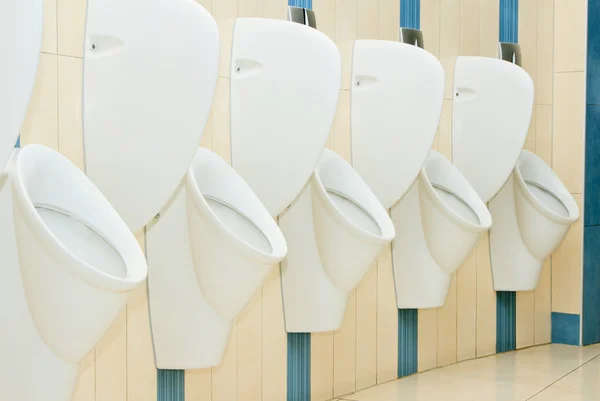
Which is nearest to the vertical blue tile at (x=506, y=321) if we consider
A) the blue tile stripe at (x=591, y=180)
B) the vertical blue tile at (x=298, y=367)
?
the blue tile stripe at (x=591, y=180)

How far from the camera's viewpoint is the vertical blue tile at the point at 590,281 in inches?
155

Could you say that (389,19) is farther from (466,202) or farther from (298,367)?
(298,367)

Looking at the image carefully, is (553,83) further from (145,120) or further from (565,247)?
(145,120)

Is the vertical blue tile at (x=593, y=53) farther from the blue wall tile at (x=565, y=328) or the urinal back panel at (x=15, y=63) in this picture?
the urinal back panel at (x=15, y=63)

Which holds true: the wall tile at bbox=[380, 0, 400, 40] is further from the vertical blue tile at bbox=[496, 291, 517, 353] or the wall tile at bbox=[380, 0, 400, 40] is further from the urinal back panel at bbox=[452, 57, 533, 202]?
the vertical blue tile at bbox=[496, 291, 517, 353]

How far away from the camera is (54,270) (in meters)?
1.56

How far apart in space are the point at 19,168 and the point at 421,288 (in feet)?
6.03

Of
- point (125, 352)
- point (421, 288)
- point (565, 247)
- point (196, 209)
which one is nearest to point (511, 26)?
point (565, 247)

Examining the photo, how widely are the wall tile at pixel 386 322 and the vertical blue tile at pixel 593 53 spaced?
149cm

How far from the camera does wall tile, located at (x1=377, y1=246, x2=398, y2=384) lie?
3109mm

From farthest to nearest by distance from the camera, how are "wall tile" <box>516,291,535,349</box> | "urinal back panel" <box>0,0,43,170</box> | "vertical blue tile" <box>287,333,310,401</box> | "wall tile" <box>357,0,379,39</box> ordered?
"wall tile" <box>516,291,535,349</box> < "wall tile" <box>357,0,379,39</box> < "vertical blue tile" <box>287,333,310,401</box> < "urinal back panel" <box>0,0,43,170</box>

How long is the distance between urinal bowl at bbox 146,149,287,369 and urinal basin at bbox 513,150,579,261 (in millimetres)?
1774

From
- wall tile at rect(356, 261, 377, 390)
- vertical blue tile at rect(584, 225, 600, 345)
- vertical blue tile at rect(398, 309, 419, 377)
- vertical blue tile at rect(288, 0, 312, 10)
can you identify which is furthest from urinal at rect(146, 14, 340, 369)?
vertical blue tile at rect(584, 225, 600, 345)

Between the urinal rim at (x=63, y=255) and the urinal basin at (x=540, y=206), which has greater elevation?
the urinal rim at (x=63, y=255)
